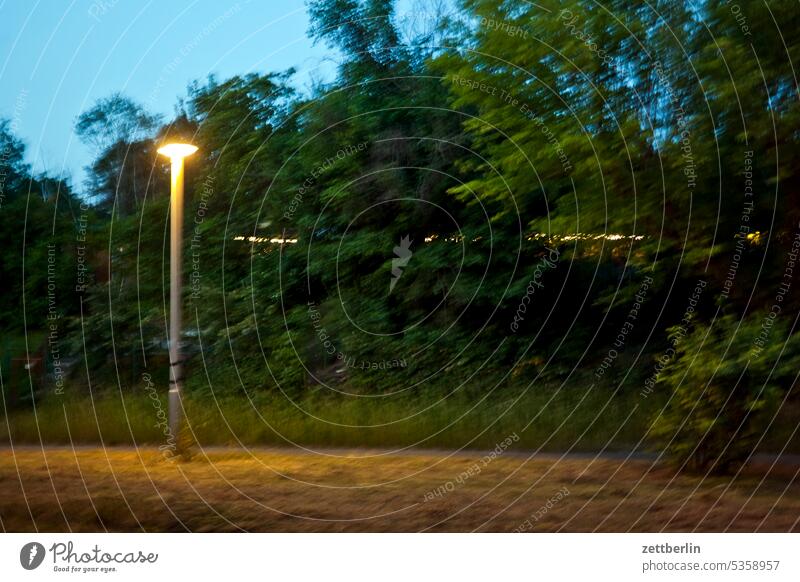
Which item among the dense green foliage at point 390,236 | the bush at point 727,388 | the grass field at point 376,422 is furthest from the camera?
the grass field at point 376,422

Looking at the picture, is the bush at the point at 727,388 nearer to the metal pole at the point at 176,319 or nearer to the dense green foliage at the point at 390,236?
the dense green foliage at the point at 390,236

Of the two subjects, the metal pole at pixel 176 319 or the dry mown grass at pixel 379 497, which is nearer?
the dry mown grass at pixel 379 497

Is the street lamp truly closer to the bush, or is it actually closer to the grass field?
the grass field

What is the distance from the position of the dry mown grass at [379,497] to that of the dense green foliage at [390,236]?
1211mm

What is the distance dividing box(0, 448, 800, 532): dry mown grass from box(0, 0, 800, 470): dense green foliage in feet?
3.97

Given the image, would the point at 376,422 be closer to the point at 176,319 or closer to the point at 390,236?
the point at 176,319

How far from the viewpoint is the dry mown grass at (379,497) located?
6.18m

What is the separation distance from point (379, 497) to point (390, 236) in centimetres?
868

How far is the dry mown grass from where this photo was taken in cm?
618

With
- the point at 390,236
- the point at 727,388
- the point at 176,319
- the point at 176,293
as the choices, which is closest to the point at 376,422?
the point at 176,319

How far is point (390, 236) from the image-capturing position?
15406 millimetres

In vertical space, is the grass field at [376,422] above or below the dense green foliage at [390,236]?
below

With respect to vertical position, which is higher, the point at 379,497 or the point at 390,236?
the point at 390,236

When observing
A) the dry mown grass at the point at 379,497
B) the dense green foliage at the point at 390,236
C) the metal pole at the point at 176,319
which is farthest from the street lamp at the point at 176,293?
the dense green foliage at the point at 390,236
